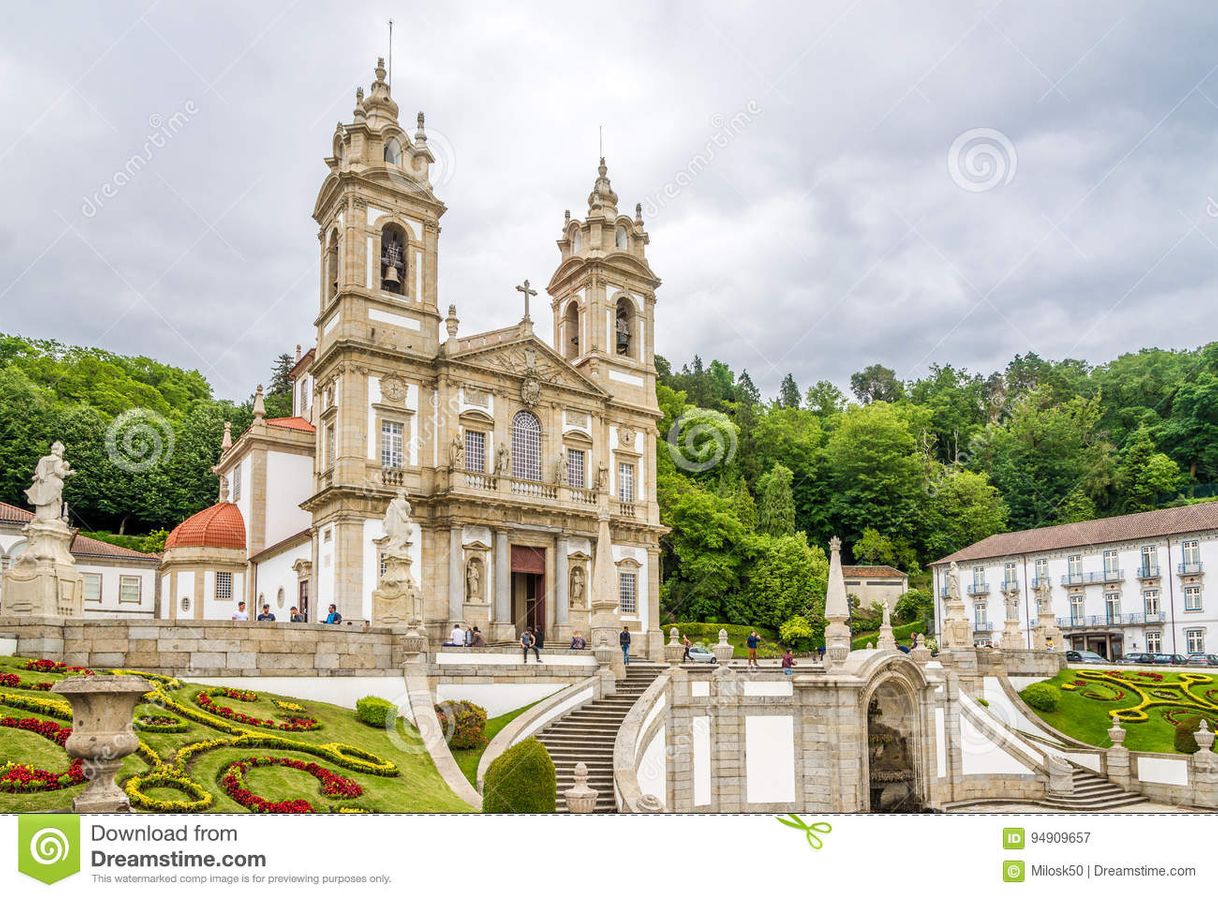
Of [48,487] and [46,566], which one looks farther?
[48,487]

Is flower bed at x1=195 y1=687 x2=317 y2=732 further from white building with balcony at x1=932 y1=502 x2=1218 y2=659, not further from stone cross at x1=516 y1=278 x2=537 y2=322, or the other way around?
white building with balcony at x1=932 y1=502 x2=1218 y2=659

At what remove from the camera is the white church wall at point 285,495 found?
1676 inches

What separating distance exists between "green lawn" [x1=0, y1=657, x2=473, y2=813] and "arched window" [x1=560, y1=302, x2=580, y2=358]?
26130 mm

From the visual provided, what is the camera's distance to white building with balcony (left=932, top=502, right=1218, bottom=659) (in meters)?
51.1

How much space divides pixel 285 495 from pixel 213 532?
340cm

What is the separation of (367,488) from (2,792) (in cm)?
2196

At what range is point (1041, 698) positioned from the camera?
112ft

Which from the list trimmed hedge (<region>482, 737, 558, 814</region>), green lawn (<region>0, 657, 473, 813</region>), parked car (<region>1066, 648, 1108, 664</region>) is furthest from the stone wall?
parked car (<region>1066, 648, 1108, 664</region>)

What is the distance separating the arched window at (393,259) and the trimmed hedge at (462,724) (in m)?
19.7

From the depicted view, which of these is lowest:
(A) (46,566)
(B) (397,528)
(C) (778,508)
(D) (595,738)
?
(D) (595,738)

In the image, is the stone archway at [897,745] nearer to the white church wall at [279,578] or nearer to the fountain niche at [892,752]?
the fountain niche at [892,752]
